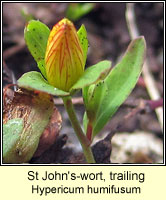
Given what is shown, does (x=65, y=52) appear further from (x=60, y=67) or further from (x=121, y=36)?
(x=121, y=36)

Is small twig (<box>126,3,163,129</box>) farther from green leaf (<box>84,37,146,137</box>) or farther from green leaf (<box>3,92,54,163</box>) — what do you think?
green leaf (<box>3,92,54,163</box>)

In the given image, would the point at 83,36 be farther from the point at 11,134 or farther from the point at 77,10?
the point at 77,10

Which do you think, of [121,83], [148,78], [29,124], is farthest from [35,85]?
[148,78]

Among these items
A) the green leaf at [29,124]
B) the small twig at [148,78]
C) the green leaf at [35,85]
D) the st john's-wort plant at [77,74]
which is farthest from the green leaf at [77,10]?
the green leaf at [35,85]

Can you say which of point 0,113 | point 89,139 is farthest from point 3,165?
point 89,139

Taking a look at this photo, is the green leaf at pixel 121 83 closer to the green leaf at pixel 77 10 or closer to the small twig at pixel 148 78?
the small twig at pixel 148 78

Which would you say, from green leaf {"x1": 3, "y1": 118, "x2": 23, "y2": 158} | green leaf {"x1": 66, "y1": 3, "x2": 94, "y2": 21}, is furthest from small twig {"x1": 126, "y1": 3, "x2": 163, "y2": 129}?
green leaf {"x1": 3, "y1": 118, "x2": 23, "y2": 158}
